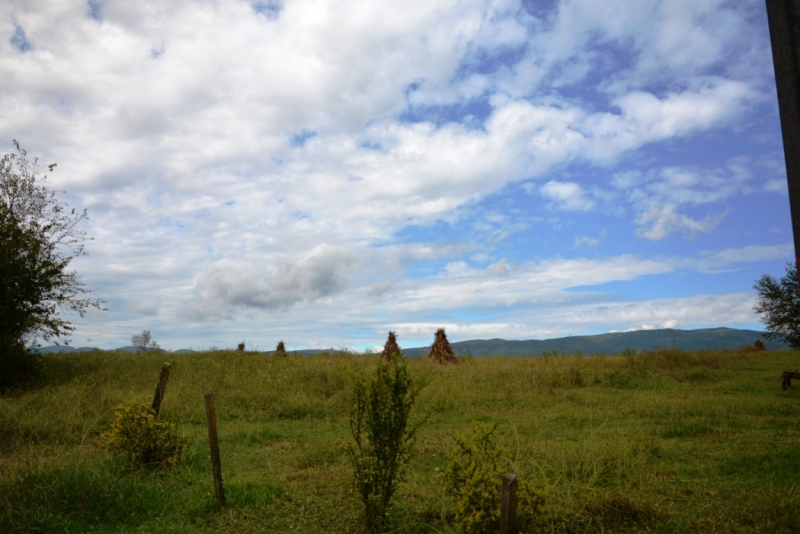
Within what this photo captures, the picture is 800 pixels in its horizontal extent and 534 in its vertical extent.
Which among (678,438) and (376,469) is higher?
(376,469)

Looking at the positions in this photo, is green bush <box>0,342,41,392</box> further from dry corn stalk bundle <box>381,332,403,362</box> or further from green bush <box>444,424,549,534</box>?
green bush <box>444,424,549,534</box>

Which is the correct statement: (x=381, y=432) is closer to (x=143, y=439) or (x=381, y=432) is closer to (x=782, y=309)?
(x=143, y=439)

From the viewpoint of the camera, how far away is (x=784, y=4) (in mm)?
2525

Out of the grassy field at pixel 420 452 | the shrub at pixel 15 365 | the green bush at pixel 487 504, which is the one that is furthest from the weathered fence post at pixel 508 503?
the shrub at pixel 15 365

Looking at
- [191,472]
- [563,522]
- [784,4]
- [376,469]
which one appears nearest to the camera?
[784,4]

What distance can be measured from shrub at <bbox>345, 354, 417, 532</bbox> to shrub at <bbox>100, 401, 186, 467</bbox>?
331cm

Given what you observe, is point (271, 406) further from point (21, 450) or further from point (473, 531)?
point (473, 531)

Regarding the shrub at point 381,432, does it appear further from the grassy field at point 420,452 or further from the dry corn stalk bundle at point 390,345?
the dry corn stalk bundle at point 390,345

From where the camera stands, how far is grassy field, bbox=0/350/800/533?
4.89m

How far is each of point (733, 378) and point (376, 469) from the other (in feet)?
47.8

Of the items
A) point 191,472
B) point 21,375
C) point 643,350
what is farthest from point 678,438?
point 21,375

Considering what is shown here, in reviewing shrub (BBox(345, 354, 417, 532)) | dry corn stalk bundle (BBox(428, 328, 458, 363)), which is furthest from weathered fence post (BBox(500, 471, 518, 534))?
dry corn stalk bundle (BBox(428, 328, 458, 363))

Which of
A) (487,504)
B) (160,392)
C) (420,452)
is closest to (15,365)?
(160,392)

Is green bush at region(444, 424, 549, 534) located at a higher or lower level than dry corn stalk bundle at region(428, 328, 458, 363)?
lower
